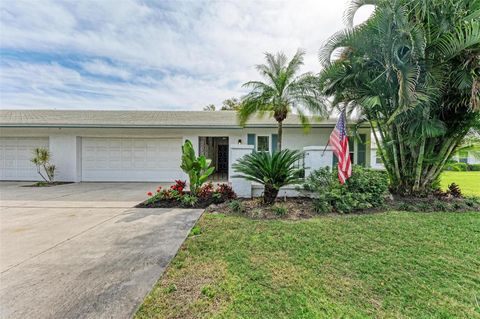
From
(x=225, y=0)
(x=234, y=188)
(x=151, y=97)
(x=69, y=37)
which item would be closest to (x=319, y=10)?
(x=225, y=0)

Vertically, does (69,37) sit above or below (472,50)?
above

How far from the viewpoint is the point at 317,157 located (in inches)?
283

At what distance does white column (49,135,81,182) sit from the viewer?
39.3ft

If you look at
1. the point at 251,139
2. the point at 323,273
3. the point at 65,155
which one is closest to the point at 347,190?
the point at 323,273

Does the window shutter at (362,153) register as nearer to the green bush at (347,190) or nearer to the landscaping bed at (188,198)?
the green bush at (347,190)

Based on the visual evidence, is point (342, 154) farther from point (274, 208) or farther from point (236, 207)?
point (236, 207)

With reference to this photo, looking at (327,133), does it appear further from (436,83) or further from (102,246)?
(102,246)

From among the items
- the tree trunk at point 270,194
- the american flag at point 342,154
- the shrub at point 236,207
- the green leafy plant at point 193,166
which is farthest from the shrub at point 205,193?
the american flag at point 342,154

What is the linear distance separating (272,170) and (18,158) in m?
14.5

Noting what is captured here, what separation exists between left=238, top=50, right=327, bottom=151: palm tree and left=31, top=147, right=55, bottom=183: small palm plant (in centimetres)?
1068

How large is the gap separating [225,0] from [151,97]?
1423 centimetres

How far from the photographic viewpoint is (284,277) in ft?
9.62

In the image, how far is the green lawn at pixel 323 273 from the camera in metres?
2.36

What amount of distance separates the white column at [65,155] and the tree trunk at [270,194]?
11175 millimetres
